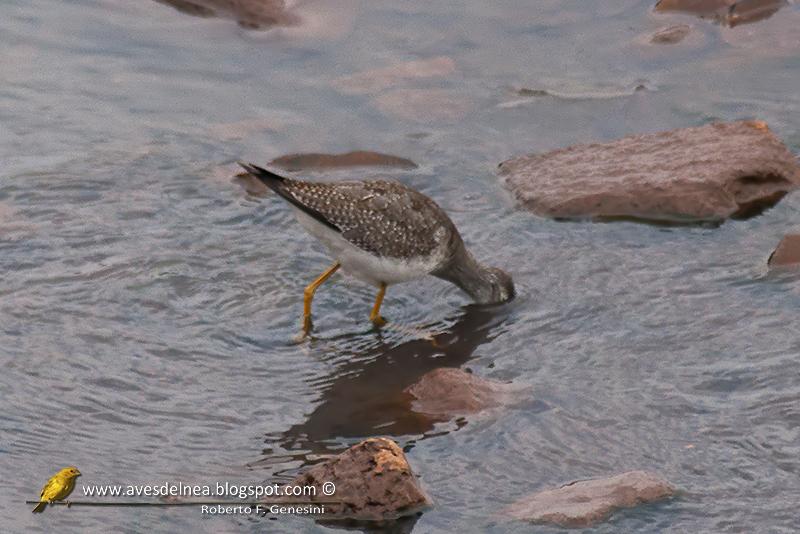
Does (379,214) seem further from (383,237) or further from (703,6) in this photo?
(703,6)

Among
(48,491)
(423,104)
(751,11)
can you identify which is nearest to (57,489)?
(48,491)

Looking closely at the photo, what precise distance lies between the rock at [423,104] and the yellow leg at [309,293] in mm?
2644

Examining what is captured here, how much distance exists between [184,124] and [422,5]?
3.14 meters

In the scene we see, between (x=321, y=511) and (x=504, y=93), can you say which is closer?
(x=321, y=511)

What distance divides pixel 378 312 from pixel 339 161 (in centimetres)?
214

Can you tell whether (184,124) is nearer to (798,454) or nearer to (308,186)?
(308,186)

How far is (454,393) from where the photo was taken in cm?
765

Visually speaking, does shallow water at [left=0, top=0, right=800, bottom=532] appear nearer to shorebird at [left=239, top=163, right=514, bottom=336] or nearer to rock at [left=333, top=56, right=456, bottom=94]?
rock at [left=333, top=56, right=456, bottom=94]

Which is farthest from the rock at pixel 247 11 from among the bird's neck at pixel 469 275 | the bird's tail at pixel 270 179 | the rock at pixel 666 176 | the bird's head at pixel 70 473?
the bird's head at pixel 70 473

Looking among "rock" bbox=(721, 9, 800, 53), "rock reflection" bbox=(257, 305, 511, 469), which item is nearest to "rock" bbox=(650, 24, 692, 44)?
"rock" bbox=(721, 9, 800, 53)

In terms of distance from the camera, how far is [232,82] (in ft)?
39.8

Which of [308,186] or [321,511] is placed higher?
[308,186]

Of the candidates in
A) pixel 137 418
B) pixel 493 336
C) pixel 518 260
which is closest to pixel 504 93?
pixel 518 260

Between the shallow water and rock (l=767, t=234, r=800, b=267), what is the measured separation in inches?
4.0
